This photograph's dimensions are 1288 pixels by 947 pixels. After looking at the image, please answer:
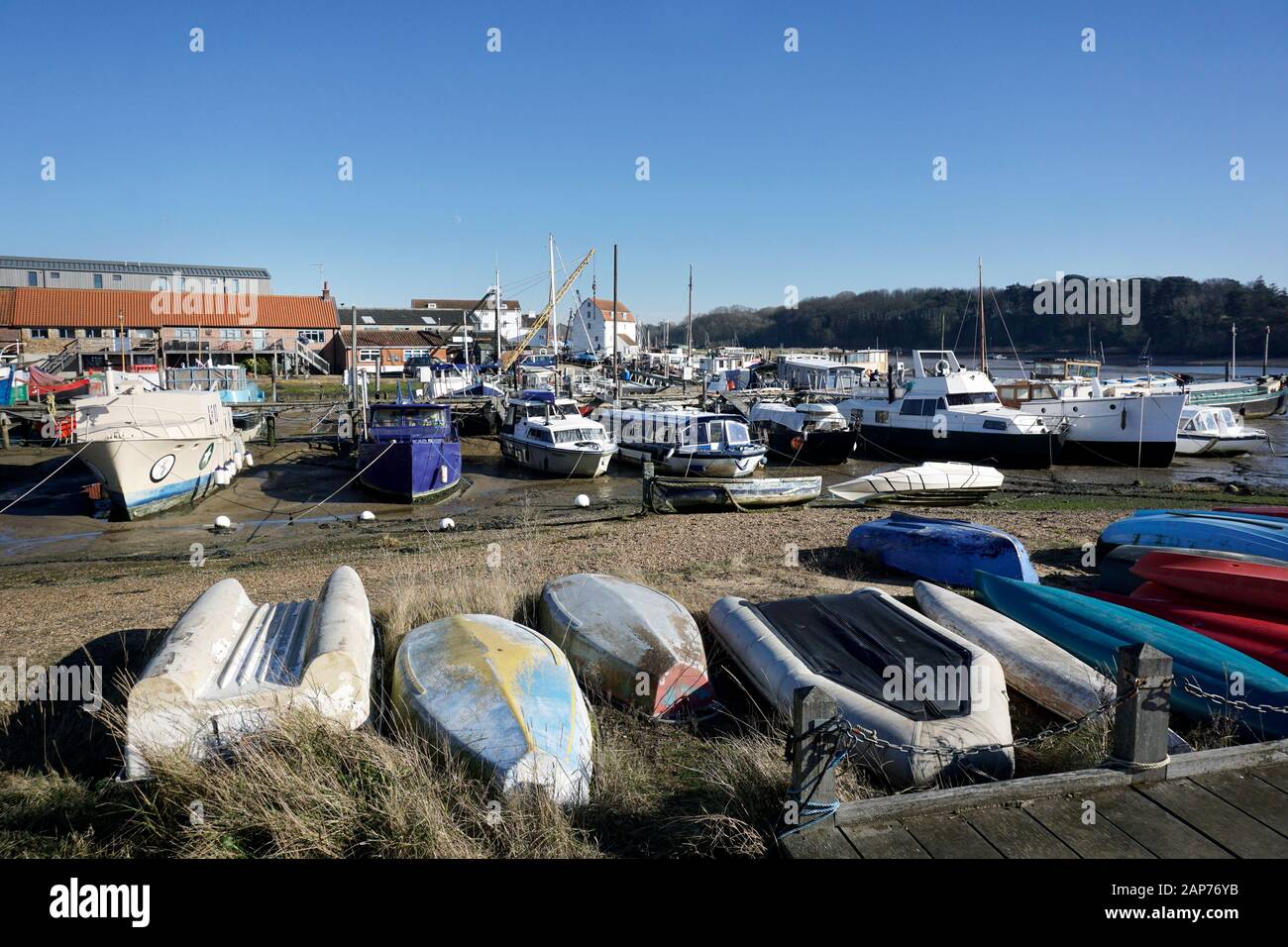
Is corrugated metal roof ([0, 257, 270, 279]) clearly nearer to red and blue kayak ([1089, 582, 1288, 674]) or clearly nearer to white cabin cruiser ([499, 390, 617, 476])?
white cabin cruiser ([499, 390, 617, 476])

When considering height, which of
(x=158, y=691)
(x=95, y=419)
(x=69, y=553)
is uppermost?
(x=95, y=419)

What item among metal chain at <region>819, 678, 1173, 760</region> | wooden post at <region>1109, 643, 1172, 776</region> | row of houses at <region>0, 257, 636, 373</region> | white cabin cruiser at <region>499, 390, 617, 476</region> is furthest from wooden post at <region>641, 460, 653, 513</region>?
row of houses at <region>0, 257, 636, 373</region>

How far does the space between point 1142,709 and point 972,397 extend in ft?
87.1

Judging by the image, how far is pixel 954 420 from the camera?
92.9ft

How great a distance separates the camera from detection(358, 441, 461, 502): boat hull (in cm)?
2147

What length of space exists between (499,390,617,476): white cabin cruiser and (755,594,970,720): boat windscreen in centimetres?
1756

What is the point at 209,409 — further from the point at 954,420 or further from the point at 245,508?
the point at 954,420

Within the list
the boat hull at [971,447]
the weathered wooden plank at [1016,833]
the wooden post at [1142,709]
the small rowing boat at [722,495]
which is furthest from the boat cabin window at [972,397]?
the weathered wooden plank at [1016,833]

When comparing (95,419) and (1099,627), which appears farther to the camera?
(95,419)

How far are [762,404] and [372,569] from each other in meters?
23.7

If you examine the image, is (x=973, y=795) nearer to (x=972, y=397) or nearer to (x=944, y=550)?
(x=944, y=550)

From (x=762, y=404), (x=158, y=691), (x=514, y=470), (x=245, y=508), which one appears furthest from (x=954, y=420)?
(x=158, y=691)

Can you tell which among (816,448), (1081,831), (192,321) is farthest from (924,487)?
(192,321)
